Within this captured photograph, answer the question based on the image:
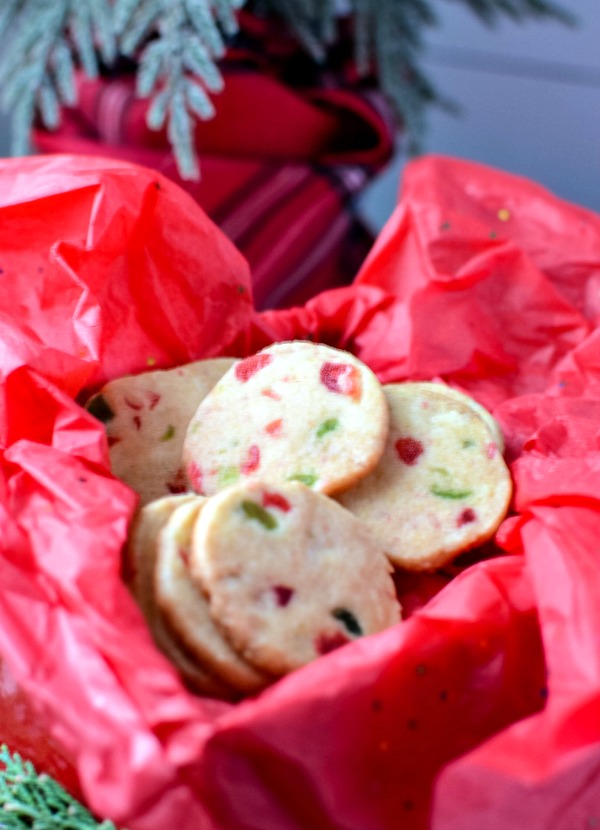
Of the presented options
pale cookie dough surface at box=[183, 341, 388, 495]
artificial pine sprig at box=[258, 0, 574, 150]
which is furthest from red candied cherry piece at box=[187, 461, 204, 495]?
artificial pine sprig at box=[258, 0, 574, 150]

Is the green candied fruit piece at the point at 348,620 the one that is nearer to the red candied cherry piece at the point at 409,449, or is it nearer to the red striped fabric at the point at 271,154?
the red candied cherry piece at the point at 409,449

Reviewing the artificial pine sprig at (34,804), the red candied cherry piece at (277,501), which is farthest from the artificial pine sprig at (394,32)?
the artificial pine sprig at (34,804)

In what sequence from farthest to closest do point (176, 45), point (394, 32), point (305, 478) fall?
point (394, 32) → point (176, 45) → point (305, 478)

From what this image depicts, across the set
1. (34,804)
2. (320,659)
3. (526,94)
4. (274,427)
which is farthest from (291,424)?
(526,94)

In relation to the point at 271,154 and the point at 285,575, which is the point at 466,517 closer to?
the point at 285,575

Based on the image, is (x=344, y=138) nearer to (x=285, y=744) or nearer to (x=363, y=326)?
(x=363, y=326)

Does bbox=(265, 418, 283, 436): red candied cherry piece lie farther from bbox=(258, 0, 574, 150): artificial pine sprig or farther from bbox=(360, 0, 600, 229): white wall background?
bbox=(360, 0, 600, 229): white wall background

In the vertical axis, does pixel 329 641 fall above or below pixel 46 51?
below
